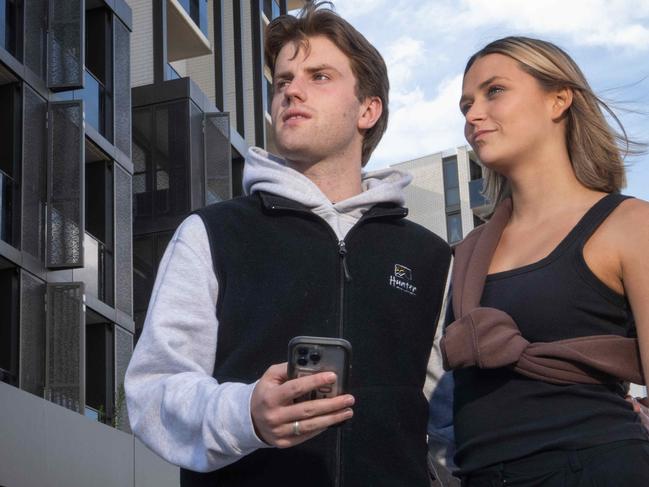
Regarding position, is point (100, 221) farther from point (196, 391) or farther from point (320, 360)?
point (320, 360)

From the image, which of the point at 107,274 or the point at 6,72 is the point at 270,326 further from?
the point at 107,274

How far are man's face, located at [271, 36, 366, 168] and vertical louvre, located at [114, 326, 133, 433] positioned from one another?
17.9m

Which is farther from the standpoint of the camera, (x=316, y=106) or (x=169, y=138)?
(x=169, y=138)

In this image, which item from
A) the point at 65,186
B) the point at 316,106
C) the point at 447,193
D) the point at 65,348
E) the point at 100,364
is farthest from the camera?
the point at 447,193

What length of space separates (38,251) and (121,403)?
3.44 m

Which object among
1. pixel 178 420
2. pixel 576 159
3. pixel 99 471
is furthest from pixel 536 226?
pixel 99 471

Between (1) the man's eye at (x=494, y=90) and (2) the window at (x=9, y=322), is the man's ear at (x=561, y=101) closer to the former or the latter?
(1) the man's eye at (x=494, y=90)

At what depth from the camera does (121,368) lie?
2327cm

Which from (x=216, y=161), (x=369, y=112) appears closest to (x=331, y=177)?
(x=369, y=112)

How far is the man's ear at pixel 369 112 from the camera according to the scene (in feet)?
16.6

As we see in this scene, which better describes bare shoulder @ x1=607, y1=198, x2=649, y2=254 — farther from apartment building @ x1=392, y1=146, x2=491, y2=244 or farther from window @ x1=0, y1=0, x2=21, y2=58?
apartment building @ x1=392, y1=146, x2=491, y2=244

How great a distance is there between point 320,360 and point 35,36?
1890cm

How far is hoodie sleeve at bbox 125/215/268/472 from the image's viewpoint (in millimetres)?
3498

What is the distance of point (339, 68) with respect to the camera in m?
4.94
